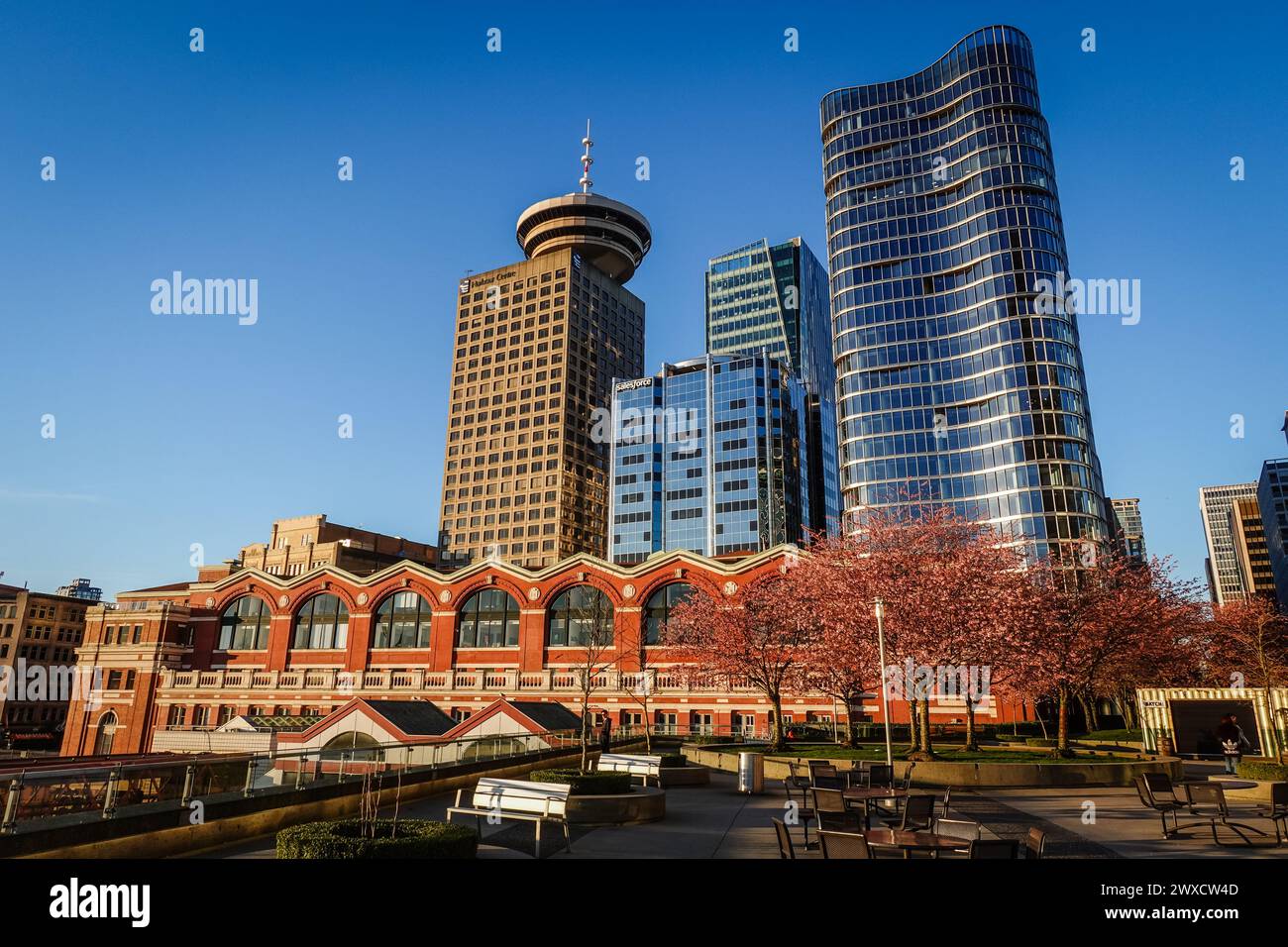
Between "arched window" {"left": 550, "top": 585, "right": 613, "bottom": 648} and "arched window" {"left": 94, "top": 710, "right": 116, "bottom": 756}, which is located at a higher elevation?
"arched window" {"left": 550, "top": 585, "right": 613, "bottom": 648}

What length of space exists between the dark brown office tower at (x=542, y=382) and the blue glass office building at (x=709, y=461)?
41.1 ft

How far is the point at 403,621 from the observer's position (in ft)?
206

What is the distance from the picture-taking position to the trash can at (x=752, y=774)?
23.0 meters

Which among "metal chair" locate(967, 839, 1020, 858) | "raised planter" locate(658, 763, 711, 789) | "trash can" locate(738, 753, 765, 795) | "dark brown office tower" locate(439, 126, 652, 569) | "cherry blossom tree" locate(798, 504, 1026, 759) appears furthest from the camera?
"dark brown office tower" locate(439, 126, 652, 569)

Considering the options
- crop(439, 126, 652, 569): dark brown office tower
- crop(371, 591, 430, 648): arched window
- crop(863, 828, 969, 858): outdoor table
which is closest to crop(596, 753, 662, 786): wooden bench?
crop(863, 828, 969, 858): outdoor table

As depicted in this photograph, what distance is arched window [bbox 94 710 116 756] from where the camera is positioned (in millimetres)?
66562

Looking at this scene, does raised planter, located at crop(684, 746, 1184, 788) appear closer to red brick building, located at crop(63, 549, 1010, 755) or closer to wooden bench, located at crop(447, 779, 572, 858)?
wooden bench, located at crop(447, 779, 572, 858)

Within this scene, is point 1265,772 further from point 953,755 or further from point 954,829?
point 954,829

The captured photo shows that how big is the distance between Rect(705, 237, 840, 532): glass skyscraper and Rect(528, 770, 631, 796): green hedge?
153 m

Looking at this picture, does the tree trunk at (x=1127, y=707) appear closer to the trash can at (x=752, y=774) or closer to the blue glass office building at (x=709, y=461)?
the trash can at (x=752, y=774)

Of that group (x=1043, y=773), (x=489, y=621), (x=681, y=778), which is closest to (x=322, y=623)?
(x=489, y=621)

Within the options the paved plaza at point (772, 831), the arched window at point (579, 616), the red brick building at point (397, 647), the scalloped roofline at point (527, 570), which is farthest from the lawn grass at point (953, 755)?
the arched window at point (579, 616)
